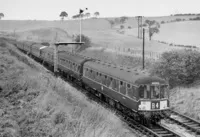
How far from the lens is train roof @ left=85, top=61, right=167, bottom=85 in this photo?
51.9 ft

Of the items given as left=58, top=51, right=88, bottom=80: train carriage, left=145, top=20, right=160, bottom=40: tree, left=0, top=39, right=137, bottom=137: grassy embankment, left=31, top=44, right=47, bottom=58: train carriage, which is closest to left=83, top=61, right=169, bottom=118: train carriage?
left=0, top=39, right=137, bottom=137: grassy embankment

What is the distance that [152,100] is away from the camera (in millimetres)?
15656

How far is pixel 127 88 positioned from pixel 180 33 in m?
89.4

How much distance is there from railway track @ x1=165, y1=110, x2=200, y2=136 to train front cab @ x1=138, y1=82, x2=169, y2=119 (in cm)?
172

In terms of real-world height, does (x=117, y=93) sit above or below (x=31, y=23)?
below

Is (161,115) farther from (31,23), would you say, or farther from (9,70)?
(31,23)

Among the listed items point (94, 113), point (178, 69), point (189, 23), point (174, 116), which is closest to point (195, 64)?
point (178, 69)

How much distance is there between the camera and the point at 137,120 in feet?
56.0

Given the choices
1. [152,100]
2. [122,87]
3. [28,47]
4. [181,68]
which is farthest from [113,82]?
[28,47]

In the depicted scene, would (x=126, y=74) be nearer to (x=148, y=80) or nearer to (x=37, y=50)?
(x=148, y=80)

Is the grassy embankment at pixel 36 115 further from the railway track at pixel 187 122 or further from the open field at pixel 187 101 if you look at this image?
the open field at pixel 187 101

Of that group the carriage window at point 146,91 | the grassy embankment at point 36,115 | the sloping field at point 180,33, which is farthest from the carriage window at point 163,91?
the sloping field at point 180,33

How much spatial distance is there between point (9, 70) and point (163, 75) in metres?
15.8

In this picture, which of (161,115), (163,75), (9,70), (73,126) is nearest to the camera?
(73,126)
